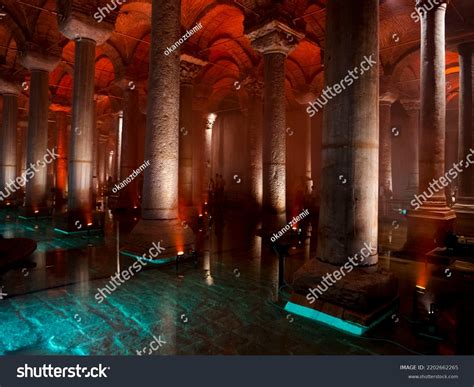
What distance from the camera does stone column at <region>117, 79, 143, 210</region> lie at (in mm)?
13656

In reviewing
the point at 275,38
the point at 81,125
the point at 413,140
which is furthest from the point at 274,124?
the point at 413,140

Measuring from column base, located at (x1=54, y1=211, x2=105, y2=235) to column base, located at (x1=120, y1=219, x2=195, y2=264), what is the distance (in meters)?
3.04

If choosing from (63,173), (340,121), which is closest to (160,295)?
(340,121)

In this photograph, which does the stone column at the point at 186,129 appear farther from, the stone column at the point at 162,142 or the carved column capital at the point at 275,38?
the stone column at the point at 162,142

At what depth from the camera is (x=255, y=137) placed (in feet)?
47.0

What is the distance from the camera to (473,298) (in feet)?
14.4

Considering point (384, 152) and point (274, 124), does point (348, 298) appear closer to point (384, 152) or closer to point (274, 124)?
point (274, 124)

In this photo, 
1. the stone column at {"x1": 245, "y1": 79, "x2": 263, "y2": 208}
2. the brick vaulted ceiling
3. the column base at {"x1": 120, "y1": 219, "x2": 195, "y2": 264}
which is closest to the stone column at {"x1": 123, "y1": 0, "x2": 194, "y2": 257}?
the column base at {"x1": 120, "y1": 219, "x2": 195, "y2": 264}

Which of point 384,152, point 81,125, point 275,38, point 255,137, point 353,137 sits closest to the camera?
point 353,137

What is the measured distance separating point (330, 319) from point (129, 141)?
41.1ft

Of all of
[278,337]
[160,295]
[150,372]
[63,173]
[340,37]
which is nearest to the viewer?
[150,372]

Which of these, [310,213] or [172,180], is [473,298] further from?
[310,213]

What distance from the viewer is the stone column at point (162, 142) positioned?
20.4 feet

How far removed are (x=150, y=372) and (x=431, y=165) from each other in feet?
24.9
